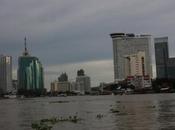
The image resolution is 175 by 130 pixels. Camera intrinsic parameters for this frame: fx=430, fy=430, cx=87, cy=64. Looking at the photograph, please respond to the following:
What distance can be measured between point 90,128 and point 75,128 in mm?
1629

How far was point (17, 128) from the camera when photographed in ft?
164

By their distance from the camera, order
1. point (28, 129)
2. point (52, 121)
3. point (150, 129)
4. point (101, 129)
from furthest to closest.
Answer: point (52, 121)
point (28, 129)
point (101, 129)
point (150, 129)

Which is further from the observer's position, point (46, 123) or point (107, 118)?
point (107, 118)

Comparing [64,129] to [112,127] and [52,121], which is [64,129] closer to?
[112,127]

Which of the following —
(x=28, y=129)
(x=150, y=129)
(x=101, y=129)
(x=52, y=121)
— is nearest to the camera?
(x=150, y=129)

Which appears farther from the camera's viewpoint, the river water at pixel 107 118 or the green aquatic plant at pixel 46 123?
the river water at pixel 107 118

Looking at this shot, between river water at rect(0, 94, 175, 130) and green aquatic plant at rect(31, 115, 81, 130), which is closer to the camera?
green aquatic plant at rect(31, 115, 81, 130)

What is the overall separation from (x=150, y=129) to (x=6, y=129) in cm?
1789

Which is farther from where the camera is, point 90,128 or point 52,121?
point 52,121

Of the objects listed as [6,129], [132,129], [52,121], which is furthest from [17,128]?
[132,129]

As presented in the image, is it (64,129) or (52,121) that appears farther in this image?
(52,121)

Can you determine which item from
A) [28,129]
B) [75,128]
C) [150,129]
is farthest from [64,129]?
[150,129]

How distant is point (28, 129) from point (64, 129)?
16.7 feet

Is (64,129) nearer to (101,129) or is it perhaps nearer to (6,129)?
(101,129)
